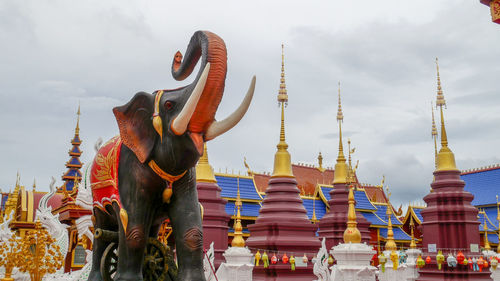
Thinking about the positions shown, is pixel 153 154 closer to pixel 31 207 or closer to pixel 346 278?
pixel 346 278

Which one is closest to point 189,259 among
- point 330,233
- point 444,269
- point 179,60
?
point 179,60

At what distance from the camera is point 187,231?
496 cm

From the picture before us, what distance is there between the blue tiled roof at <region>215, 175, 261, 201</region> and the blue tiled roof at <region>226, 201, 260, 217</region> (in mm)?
302

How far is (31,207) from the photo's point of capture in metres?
22.7

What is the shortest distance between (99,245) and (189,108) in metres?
2.35

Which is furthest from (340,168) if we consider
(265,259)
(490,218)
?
(490,218)

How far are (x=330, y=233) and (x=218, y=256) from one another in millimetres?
5440

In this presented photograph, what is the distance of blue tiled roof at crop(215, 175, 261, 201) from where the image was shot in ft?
68.6

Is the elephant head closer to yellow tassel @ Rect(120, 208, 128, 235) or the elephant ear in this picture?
the elephant ear

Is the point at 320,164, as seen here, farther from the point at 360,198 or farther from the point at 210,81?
the point at 210,81

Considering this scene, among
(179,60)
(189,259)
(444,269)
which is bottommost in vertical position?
(444,269)

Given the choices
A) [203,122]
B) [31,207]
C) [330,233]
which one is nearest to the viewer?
[203,122]

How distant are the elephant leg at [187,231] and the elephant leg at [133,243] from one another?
30 cm

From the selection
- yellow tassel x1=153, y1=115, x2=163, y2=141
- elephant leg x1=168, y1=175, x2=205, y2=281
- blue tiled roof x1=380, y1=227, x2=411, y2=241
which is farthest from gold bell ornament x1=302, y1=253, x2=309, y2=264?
yellow tassel x1=153, y1=115, x2=163, y2=141
